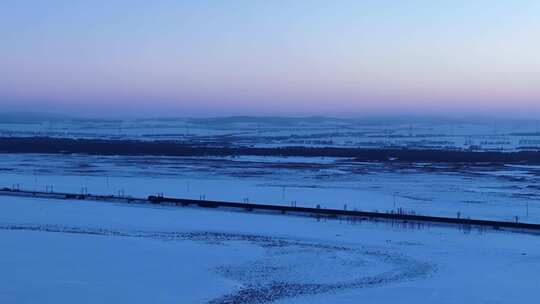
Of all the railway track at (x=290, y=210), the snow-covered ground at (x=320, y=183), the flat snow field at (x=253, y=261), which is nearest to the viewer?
the flat snow field at (x=253, y=261)

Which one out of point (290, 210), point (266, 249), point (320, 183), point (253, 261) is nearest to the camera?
point (253, 261)

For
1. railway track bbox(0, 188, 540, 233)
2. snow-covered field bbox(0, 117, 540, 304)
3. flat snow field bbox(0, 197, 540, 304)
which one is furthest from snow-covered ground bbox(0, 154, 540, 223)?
flat snow field bbox(0, 197, 540, 304)

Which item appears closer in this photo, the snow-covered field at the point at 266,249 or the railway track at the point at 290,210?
the snow-covered field at the point at 266,249

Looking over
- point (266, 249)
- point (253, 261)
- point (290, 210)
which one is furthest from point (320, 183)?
point (253, 261)

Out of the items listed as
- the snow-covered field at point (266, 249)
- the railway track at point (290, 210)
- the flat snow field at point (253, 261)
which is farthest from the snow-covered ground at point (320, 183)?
the flat snow field at point (253, 261)

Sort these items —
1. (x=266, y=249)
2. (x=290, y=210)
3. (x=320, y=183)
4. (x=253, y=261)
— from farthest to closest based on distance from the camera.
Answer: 1. (x=320, y=183)
2. (x=290, y=210)
3. (x=266, y=249)
4. (x=253, y=261)

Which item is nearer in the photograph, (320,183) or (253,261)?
(253,261)

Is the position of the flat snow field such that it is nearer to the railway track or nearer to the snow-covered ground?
the railway track

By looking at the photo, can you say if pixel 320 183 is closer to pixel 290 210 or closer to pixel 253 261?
pixel 290 210

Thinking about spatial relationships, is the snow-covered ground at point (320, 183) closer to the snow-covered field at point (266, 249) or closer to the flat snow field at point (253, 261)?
the snow-covered field at point (266, 249)
